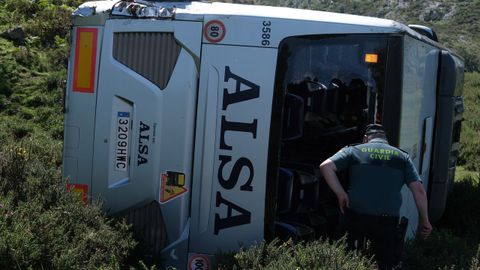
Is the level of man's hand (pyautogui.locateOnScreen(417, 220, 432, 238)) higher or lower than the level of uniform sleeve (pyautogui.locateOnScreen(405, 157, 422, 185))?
lower

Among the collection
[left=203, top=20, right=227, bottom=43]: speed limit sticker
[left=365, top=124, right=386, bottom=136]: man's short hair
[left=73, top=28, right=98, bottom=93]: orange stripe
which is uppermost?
[left=203, top=20, right=227, bottom=43]: speed limit sticker

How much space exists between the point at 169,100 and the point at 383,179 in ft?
5.84

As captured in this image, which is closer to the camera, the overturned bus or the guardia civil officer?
the guardia civil officer

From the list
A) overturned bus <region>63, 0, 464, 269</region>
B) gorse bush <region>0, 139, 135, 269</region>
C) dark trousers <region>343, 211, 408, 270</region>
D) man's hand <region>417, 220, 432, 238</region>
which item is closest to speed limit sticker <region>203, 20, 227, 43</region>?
overturned bus <region>63, 0, 464, 269</region>

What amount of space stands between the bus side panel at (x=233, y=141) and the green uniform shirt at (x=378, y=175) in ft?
2.23

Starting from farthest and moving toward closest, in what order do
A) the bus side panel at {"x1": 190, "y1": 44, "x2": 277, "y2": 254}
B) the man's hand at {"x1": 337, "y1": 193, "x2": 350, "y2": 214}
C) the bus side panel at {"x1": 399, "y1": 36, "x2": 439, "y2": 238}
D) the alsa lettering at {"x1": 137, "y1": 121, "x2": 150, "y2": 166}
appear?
the bus side panel at {"x1": 399, "y1": 36, "x2": 439, "y2": 238} < the alsa lettering at {"x1": 137, "y1": 121, "x2": 150, "y2": 166} < the bus side panel at {"x1": 190, "y1": 44, "x2": 277, "y2": 254} < the man's hand at {"x1": 337, "y1": 193, "x2": 350, "y2": 214}

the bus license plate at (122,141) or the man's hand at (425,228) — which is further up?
the bus license plate at (122,141)

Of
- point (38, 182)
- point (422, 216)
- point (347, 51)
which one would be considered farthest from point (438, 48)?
point (38, 182)

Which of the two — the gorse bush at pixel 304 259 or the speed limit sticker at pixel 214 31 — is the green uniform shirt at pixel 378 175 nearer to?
the gorse bush at pixel 304 259

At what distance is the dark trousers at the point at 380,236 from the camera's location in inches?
171

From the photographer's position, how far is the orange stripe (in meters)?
4.73

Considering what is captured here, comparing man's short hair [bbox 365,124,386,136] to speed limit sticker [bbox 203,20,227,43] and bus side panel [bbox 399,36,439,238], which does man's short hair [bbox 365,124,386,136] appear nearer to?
bus side panel [bbox 399,36,439,238]

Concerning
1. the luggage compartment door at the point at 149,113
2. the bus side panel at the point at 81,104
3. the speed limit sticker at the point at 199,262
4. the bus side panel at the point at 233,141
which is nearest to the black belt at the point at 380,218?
the bus side panel at the point at 233,141

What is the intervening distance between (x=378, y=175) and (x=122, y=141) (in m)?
2.07
